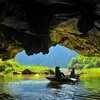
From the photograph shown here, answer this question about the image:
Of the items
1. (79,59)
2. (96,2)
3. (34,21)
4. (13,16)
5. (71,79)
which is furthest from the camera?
(79,59)

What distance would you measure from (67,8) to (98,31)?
2.65 metres

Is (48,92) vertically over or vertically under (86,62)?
under

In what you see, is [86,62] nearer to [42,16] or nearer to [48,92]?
[48,92]

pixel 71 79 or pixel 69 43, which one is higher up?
pixel 69 43

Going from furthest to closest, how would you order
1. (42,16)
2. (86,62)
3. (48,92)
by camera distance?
(86,62) → (48,92) → (42,16)

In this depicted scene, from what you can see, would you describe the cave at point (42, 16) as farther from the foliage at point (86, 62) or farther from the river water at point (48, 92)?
the foliage at point (86, 62)

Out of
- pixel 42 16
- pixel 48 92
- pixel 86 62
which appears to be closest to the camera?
pixel 42 16

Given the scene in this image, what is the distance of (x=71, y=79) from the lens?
1232 inches

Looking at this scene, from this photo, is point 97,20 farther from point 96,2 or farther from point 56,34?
point 56,34

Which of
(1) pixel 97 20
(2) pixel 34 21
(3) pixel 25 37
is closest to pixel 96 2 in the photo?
(1) pixel 97 20

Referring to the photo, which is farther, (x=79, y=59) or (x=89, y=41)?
(x=79, y=59)

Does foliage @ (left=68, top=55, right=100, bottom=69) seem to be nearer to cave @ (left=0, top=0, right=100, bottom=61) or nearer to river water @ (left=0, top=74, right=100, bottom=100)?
river water @ (left=0, top=74, right=100, bottom=100)

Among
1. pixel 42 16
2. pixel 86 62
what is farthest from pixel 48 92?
pixel 86 62

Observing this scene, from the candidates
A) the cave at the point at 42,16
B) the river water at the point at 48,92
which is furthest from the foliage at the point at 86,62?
the cave at the point at 42,16
